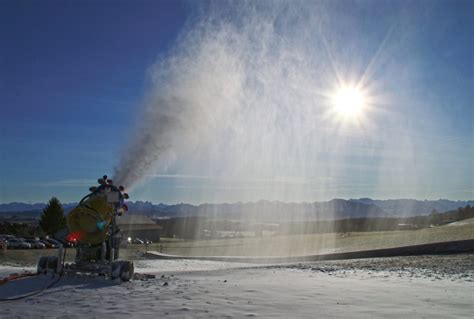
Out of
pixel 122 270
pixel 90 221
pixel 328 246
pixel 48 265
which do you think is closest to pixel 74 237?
pixel 90 221

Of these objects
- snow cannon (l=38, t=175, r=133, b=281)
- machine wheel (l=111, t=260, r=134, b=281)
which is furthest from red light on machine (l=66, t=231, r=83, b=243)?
machine wheel (l=111, t=260, r=134, b=281)

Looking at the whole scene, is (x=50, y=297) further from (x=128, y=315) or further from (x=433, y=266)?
(x=433, y=266)

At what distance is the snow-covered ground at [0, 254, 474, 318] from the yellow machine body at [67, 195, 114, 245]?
1.24 metres

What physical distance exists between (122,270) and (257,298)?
179 inches

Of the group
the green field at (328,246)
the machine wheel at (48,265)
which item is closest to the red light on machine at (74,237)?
the machine wheel at (48,265)

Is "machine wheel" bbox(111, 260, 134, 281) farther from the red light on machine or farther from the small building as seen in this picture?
the small building

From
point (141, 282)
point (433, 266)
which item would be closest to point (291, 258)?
point (433, 266)

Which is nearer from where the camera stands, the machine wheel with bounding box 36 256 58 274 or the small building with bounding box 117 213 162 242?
the machine wheel with bounding box 36 256 58 274

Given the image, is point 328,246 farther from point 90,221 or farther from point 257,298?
point 257,298

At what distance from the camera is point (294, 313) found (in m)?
8.50

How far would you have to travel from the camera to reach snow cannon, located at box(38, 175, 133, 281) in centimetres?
1264

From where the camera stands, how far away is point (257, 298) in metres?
10.0

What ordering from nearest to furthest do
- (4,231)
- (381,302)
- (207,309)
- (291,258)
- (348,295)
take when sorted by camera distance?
(207,309) < (381,302) < (348,295) < (291,258) < (4,231)

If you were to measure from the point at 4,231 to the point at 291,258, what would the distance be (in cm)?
6215
